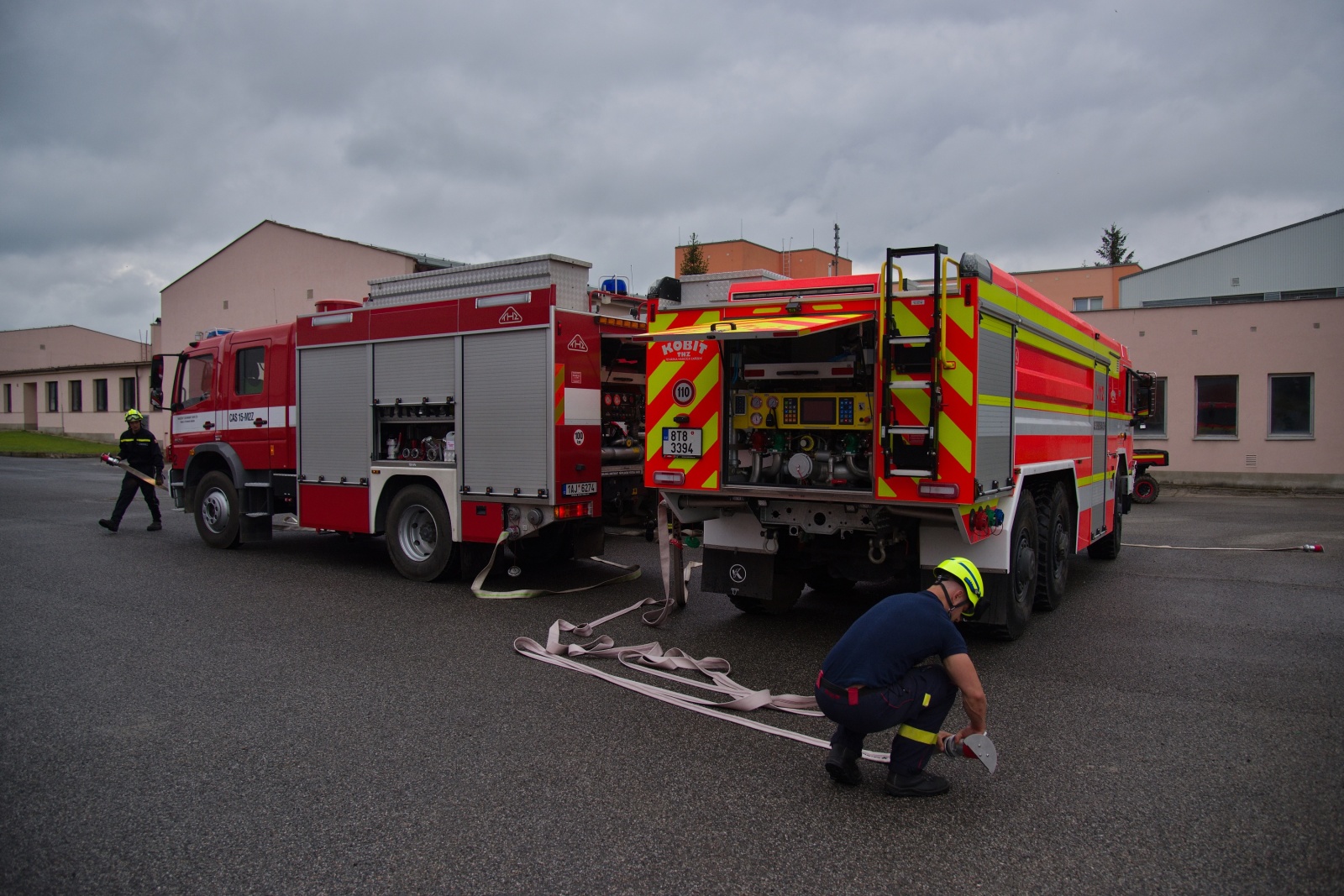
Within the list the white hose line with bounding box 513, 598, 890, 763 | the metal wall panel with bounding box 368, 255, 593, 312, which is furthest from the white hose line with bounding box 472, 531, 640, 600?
the metal wall panel with bounding box 368, 255, 593, 312

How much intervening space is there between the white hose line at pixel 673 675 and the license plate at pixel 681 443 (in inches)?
54.6

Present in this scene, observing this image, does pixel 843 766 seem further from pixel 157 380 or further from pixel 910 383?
pixel 157 380

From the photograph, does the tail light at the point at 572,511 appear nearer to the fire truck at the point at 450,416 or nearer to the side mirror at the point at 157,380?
the fire truck at the point at 450,416

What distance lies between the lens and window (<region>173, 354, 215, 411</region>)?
11.4m

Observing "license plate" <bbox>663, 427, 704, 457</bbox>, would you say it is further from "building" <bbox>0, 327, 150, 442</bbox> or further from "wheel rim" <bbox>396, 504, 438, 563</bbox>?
"building" <bbox>0, 327, 150, 442</bbox>

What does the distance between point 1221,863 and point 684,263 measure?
34736 millimetres

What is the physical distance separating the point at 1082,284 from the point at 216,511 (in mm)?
32251

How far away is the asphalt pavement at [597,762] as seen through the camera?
331 cm

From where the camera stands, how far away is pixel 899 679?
3.83 m

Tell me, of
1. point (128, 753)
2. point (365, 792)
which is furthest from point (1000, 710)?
point (128, 753)

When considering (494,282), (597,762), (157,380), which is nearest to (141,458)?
(157,380)

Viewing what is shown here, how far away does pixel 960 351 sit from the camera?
5.64 metres

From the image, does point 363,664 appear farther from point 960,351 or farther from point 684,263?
point 684,263

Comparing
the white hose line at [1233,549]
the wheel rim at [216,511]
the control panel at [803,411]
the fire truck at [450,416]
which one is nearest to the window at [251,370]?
the fire truck at [450,416]
